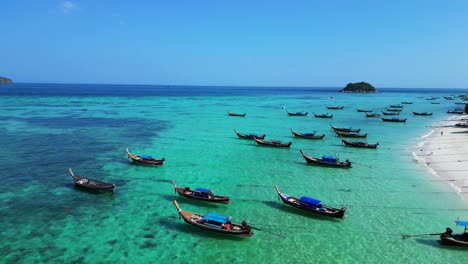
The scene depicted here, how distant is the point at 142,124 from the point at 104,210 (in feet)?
152

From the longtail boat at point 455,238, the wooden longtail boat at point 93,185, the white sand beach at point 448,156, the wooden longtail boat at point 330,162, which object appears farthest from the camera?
the wooden longtail boat at point 330,162

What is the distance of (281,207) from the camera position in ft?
85.8

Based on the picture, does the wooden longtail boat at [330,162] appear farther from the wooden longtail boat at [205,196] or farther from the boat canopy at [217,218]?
the boat canopy at [217,218]

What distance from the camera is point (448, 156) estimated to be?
134 feet

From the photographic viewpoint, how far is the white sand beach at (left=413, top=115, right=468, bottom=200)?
32.7 m

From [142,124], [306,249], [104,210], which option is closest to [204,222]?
[306,249]

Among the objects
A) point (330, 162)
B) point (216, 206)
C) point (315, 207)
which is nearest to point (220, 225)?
point (216, 206)

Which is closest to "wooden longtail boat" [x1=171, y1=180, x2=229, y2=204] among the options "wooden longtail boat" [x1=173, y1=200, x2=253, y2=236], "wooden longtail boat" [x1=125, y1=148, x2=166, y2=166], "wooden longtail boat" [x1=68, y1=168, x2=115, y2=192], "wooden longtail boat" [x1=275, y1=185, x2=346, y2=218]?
"wooden longtail boat" [x1=173, y1=200, x2=253, y2=236]

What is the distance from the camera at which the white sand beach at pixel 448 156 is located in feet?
107

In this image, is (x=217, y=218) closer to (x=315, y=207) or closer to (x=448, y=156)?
(x=315, y=207)

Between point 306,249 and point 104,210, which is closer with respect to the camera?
point 306,249

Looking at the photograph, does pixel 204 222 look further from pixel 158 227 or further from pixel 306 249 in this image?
pixel 306 249

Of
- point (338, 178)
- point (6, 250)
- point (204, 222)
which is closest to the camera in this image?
point (6, 250)

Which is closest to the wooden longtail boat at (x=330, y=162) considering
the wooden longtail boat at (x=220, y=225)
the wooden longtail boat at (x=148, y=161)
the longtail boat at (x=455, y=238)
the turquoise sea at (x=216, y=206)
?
the turquoise sea at (x=216, y=206)
